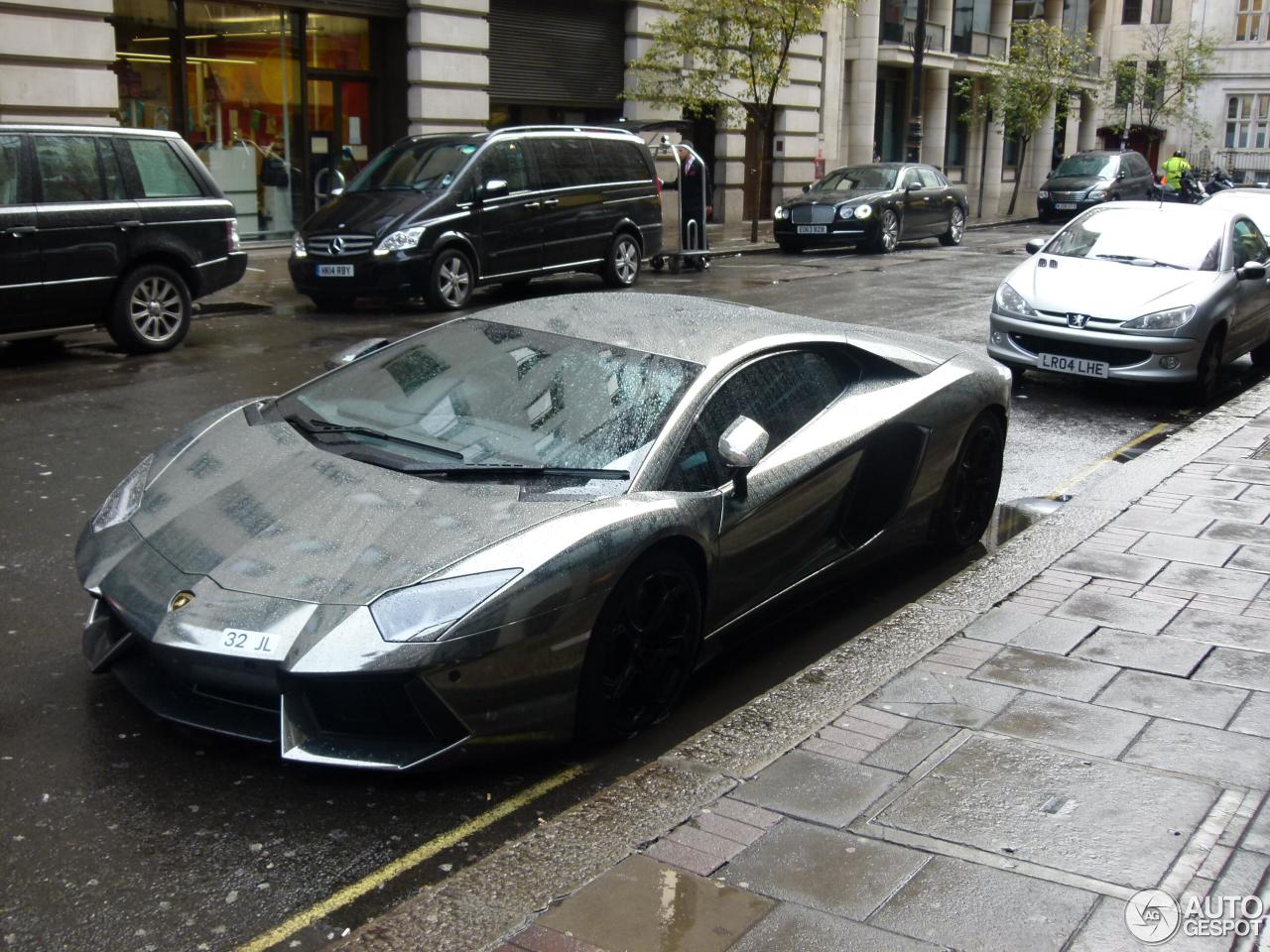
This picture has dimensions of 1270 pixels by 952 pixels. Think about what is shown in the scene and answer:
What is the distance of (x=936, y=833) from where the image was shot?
3.55 meters

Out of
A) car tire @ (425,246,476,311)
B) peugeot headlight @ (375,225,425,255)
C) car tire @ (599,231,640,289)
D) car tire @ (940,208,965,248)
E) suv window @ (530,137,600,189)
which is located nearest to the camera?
peugeot headlight @ (375,225,425,255)

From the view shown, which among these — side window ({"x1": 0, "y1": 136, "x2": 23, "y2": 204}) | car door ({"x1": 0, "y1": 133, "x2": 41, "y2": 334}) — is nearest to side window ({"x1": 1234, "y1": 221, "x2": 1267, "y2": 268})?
car door ({"x1": 0, "y1": 133, "x2": 41, "y2": 334})

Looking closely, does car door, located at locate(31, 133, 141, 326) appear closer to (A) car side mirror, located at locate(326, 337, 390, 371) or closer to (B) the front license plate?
(A) car side mirror, located at locate(326, 337, 390, 371)

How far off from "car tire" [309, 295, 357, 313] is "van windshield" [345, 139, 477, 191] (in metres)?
1.35

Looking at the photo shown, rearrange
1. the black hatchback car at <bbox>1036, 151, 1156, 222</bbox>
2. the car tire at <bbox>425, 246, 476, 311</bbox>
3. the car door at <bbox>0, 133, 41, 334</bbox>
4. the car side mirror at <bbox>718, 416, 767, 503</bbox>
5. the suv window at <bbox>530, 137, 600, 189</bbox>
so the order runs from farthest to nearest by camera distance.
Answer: the black hatchback car at <bbox>1036, 151, 1156, 222</bbox>, the suv window at <bbox>530, 137, 600, 189</bbox>, the car tire at <bbox>425, 246, 476, 311</bbox>, the car door at <bbox>0, 133, 41, 334</bbox>, the car side mirror at <bbox>718, 416, 767, 503</bbox>

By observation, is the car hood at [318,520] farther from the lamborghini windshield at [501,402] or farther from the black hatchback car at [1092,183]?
the black hatchback car at [1092,183]


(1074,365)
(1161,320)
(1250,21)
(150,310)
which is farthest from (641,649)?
(1250,21)

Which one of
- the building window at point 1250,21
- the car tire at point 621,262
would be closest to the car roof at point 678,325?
the car tire at point 621,262

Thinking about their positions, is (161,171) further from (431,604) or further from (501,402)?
(431,604)

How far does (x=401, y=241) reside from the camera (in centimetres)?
1456

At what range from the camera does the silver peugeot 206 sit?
33.8ft

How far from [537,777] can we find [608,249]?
1381cm

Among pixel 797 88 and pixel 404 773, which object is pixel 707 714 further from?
pixel 797 88

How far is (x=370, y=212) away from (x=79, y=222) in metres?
4.38
